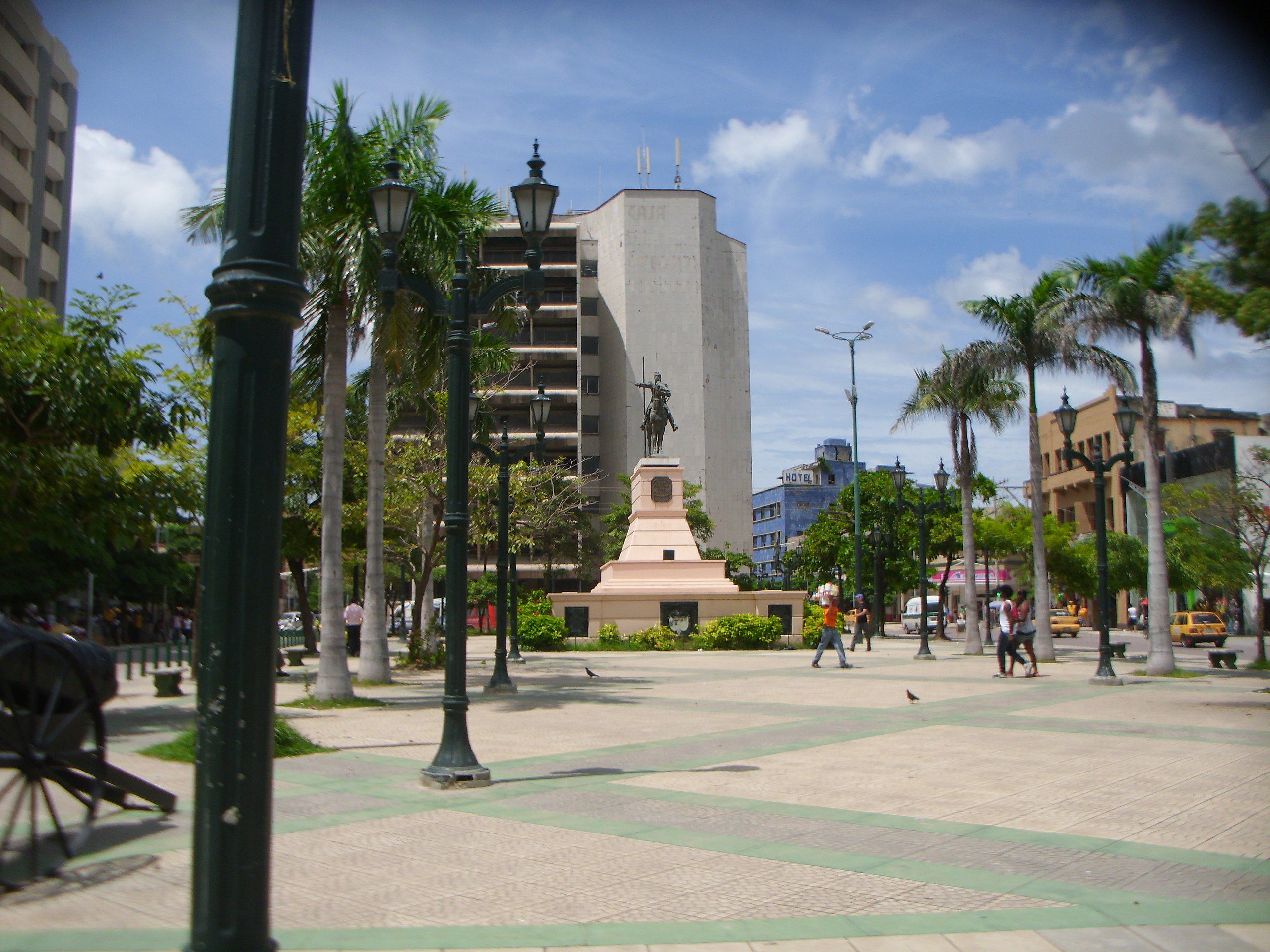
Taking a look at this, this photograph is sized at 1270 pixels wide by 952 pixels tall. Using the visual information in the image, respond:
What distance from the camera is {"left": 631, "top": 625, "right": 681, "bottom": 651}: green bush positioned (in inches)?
1351

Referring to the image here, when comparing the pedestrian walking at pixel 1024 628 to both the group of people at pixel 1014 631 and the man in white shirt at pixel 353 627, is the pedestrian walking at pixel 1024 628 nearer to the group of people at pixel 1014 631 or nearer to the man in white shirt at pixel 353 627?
the group of people at pixel 1014 631

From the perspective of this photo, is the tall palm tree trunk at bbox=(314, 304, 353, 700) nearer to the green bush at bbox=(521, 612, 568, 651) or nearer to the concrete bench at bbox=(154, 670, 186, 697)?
A: the concrete bench at bbox=(154, 670, 186, 697)

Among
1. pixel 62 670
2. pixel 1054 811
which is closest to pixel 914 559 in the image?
pixel 1054 811

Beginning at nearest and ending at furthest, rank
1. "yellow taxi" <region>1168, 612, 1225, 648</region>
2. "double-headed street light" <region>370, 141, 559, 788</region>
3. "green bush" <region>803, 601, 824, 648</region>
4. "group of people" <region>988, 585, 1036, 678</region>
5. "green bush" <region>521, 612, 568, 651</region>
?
"double-headed street light" <region>370, 141, 559, 788</region> → "group of people" <region>988, 585, 1036, 678</region> → "green bush" <region>521, 612, 568, 651</region> → "green bush" <region>803, 601, 824, 648</region> → "yellow taxi" <region>1168, 612, 1225, 648</region>

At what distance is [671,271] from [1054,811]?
74.6m

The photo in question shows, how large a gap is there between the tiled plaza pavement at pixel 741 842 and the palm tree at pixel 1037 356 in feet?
41.2

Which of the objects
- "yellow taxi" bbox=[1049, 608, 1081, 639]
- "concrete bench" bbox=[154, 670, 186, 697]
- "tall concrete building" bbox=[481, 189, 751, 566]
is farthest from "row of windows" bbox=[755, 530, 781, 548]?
"concrete bench" bbox=[154, 670, 186, 697]

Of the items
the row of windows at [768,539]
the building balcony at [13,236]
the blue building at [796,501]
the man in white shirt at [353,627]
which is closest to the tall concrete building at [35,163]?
the building balcony at [13,236]

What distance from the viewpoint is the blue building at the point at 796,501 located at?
133375mm

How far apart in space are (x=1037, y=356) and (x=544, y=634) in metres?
18.1

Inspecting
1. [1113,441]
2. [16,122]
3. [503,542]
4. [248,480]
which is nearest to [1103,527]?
[503,542]

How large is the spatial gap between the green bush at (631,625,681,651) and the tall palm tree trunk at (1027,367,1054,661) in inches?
478

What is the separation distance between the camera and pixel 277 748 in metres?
10.3

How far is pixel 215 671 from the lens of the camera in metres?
2.88
